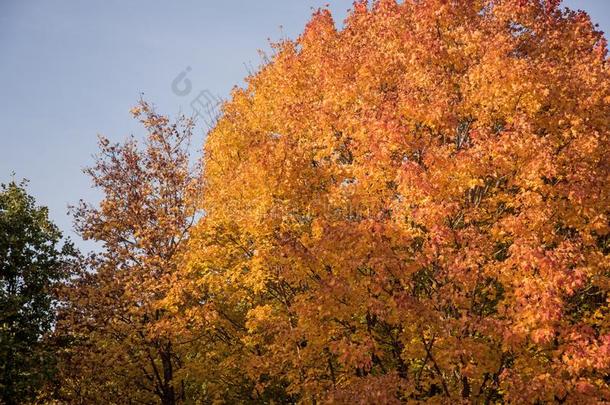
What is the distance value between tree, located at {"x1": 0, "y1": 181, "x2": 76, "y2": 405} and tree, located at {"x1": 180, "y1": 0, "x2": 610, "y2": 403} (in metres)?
7.57

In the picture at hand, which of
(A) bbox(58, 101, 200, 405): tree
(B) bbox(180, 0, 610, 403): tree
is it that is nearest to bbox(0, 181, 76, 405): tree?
(A) bbox(58, 101, 200, 405): tree

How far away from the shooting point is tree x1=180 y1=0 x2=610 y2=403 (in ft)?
35.1

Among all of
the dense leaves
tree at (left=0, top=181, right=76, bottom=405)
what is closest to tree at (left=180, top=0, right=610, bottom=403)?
the dense leaves

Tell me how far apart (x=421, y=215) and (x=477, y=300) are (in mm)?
3387

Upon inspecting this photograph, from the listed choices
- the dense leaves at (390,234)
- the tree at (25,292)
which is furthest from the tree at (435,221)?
the tree at (25,292)

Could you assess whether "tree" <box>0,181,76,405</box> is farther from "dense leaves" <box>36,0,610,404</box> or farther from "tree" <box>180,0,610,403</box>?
"tree" <box>180,0,610,403</box>

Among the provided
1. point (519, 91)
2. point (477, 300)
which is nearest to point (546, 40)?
point (519, 91)

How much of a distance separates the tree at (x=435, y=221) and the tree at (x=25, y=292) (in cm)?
757

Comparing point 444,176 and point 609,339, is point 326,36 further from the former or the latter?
point 609,339

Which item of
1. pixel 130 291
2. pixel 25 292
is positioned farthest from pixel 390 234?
pixel 25 292

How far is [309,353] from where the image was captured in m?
12.8

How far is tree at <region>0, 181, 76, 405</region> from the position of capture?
19172mm

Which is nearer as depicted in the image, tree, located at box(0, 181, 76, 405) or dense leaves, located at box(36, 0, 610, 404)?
dense leaves, located at box(36, 0, 610, 404)

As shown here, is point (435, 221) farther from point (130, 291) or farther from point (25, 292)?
point (25, 292)
